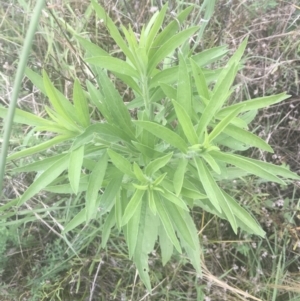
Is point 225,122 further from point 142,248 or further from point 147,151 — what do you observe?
point 142,248

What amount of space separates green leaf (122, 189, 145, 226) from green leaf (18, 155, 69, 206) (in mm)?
154

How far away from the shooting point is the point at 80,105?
33.0 inches

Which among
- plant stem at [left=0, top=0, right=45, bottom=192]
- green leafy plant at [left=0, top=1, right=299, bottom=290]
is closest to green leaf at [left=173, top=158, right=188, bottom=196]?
green leafy plant at [left=0, top=1, right=299, bottom=290]

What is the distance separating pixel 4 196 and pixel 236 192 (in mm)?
781

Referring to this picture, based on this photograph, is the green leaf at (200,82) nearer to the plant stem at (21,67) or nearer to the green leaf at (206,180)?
the green leaf at (206,180)

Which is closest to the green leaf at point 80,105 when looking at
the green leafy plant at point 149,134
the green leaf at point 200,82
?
the green leafy plant at point 149,134

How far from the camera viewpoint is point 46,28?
→ 4.74ft

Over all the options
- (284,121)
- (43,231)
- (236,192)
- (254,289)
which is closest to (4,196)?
(43,231)

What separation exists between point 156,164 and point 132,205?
0.32 ft

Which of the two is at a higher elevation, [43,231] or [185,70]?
[185,70]

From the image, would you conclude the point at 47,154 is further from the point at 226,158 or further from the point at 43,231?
the point at 226,158

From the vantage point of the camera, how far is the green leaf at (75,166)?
2.66 feet

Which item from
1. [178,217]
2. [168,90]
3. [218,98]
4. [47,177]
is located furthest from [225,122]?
[47,177]

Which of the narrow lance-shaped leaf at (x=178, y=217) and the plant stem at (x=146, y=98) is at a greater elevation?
the plant stem at (x=146, y=98)
